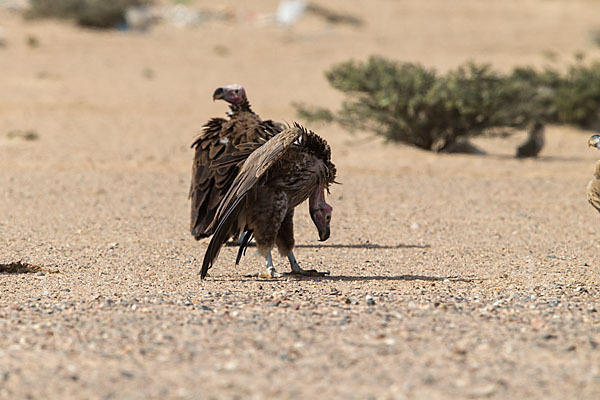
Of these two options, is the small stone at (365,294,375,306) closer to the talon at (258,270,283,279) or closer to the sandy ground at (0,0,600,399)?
the sandy ground at (0,0,600,399)

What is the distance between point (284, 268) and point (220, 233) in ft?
3.73

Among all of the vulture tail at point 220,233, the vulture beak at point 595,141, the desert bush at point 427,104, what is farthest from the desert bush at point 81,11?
the vulture beak at point 595,141

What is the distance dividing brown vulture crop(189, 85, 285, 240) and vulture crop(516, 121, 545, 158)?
29.3 ft

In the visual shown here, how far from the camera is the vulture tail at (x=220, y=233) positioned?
22.9ft

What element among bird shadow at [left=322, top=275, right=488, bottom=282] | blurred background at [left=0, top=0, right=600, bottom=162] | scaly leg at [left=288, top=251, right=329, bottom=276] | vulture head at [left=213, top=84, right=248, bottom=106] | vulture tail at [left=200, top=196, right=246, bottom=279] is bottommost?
bird shadow at [left=322, top=275, right=488, bottom=282]

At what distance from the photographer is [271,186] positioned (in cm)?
712

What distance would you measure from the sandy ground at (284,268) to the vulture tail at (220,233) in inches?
7.2

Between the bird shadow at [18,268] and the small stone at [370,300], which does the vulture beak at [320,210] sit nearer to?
the small stone at [370,300]

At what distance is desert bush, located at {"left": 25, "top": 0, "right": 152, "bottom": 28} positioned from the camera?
3005 cm

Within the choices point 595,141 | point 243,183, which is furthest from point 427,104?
point 243,183

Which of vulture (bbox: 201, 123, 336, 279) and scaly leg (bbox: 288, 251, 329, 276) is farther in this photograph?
scaly leg (bbox: 288, 251, 329, 276)

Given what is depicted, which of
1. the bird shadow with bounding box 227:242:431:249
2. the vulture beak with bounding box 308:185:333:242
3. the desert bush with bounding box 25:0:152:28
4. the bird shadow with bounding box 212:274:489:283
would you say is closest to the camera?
the bird shadow with bounding box 212:274:489:283

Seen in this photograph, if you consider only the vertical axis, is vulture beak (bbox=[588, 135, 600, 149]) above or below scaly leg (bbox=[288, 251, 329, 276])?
above

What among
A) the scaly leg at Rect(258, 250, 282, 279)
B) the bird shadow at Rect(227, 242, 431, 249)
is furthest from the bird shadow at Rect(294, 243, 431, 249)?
the scaly leg at Rect(258, 250, 282, 279)
